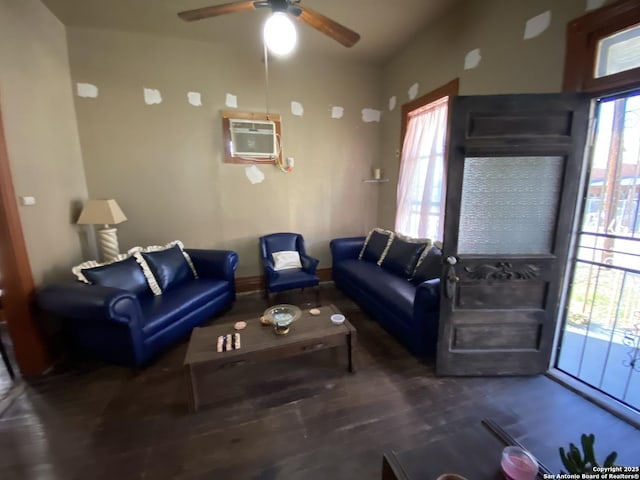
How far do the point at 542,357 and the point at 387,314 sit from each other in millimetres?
1194

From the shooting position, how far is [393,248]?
331 cm

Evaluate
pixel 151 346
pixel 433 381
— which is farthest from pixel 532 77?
pixel 151 346

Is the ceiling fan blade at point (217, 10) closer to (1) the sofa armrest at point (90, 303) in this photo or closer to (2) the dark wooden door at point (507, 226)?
(2) the dark wooden door at point (507, 226)

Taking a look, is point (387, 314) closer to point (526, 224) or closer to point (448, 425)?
point (448, 425)

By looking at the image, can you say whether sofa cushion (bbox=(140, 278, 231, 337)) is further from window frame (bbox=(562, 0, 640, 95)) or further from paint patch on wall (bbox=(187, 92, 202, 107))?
window frame (bbox=(562, 0, 640, 95))

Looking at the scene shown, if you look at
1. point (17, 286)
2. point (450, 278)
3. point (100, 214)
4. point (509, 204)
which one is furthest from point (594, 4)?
point (17, 286)

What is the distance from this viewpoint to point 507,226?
77.5 inches

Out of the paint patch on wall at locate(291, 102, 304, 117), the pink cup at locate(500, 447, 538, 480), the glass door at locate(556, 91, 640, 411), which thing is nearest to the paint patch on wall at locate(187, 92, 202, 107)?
the paint patch on wall at locate(291, 102, 304, 117)

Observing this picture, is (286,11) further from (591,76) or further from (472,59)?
(591,76)

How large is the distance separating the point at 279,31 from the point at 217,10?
0.53 meters

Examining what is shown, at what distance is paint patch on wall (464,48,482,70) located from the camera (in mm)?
2466

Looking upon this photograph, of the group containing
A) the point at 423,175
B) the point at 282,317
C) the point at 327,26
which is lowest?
the point at 282,317

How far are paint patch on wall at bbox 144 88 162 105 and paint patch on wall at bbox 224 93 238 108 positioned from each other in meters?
0.74

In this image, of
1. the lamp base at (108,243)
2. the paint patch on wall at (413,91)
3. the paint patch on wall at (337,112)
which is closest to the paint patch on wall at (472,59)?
the paint patch on wall at (413,91)
